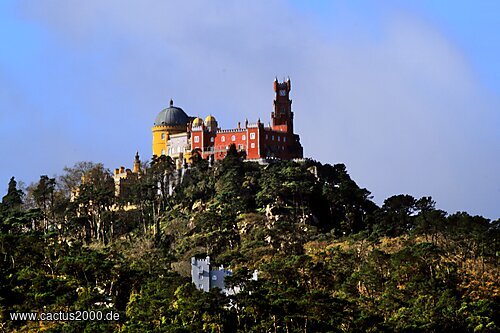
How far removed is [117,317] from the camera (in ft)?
204

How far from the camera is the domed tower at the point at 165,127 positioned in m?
118

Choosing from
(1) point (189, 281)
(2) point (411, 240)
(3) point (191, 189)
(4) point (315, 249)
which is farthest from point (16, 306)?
(3) point (191, 189)

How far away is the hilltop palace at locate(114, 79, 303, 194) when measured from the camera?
363 ft

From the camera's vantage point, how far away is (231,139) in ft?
367

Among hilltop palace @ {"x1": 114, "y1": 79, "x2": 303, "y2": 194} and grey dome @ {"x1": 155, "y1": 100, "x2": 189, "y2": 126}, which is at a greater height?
grey dome @ {"x1": 155, "y1": 100, "x2": 189, "y2": 126}

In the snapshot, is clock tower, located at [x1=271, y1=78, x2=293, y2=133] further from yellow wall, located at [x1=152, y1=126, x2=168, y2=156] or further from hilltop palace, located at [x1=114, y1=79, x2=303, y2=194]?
yellow wall, located at [x1=152, y1=126, x2=168, y2=156]

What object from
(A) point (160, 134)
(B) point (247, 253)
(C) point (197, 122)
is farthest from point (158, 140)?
(B) point (247, 253)

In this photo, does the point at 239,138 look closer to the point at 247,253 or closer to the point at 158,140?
the point at 158,140

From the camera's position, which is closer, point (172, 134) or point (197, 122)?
point (197, 122)

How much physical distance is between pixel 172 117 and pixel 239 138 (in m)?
11.3

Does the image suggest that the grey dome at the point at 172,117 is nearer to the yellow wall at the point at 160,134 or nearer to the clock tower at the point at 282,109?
the yellow wall at the point at 160,134

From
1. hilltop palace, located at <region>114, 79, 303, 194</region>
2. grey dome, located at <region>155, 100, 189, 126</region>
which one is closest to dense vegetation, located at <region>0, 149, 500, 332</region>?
hilltop palace, located at <region>114, 79, 303, 194</region>

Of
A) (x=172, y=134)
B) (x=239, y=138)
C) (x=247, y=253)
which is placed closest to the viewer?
(x=247, y=253)

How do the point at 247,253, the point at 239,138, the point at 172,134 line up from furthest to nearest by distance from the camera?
the point at 172,134 → the point at 239,138 → the point at 247,253
